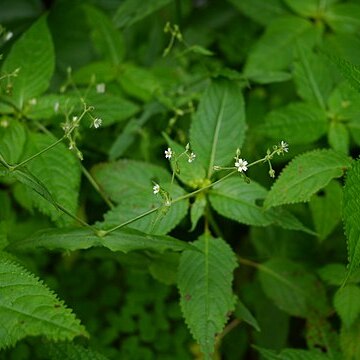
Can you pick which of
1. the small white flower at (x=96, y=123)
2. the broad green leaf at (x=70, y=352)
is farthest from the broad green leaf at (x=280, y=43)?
the broad green leaf at (x=70, y=352)

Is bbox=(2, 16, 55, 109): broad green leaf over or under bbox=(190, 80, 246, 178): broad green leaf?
over

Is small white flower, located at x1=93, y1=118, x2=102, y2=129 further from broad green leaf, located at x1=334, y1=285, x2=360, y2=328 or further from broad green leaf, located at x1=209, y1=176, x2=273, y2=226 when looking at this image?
broad green leaf, located at x1=334, y1=285, x2=360, y2=328

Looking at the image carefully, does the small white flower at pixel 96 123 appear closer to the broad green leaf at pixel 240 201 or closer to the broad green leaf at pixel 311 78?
the broad green leaf at pixel 240 201

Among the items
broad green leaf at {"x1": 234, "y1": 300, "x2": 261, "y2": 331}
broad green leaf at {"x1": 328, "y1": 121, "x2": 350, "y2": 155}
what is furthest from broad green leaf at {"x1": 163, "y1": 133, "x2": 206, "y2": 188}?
broad green leaf at {"x1": 328, "y1": 121, "x2": 350, "y2": 155}

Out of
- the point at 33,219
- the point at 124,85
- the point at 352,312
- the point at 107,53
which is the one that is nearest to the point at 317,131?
the point at 352,312

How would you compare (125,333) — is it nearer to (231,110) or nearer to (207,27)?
(231,110)
